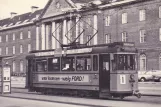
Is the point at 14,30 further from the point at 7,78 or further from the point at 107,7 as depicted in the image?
the point at 7,78

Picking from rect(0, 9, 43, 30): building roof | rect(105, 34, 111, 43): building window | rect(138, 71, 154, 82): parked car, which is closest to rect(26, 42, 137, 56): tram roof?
rect(138, 71, 154, 82): parked car

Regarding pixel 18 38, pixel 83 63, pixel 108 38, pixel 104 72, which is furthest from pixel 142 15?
pixel 18 38

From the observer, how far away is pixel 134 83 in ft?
67.2

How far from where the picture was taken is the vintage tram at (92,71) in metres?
20.3

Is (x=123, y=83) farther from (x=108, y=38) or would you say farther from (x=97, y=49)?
(x=108, y=38)

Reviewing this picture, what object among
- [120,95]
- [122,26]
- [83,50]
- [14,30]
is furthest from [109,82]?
[14,30]

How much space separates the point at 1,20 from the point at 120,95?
7789 cm

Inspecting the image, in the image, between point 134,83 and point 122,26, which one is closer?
point 134,83

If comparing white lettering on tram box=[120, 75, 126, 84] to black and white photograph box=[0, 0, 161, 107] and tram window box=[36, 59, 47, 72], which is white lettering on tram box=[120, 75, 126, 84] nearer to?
black and white photograph box=[0, 0, 161, 107]

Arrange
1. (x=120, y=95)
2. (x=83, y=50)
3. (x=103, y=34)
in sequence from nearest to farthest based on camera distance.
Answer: (x=120, y=95) < (x=83, y=50) < (x=103, y=34)

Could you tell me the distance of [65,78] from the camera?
23469 mm

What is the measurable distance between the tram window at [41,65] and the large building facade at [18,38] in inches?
1924

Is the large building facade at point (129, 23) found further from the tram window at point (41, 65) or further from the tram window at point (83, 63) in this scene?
the tram window at point (83, 63)

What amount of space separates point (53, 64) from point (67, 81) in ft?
6.21
